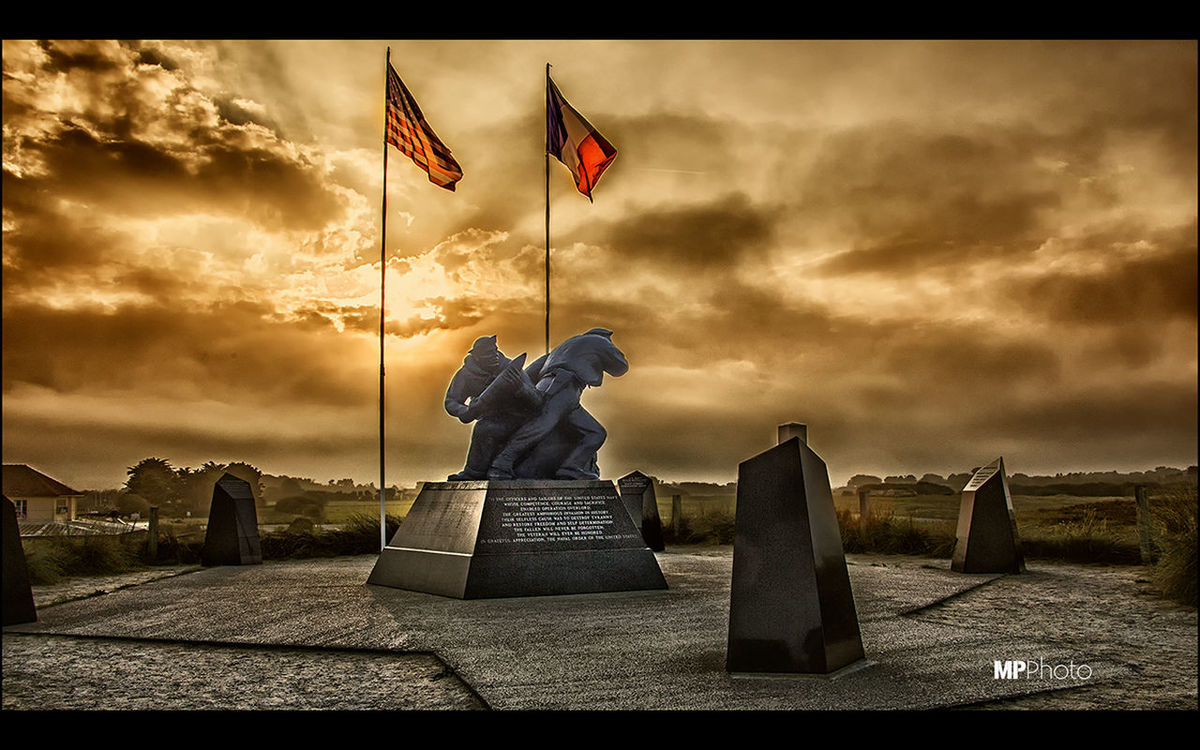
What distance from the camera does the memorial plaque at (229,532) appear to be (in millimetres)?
13977

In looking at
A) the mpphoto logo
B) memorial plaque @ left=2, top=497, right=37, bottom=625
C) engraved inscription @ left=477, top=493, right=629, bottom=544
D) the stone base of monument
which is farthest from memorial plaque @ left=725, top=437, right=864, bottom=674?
memorial plaque @ left=2, top=497, right=37, bottom=625

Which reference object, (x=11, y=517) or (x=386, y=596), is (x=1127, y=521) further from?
(x=11, y=517)

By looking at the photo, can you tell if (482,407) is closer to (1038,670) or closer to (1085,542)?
(1038,670)

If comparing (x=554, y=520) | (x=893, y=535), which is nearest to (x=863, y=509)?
(x=893, y=535)

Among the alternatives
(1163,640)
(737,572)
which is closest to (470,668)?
(737,572)

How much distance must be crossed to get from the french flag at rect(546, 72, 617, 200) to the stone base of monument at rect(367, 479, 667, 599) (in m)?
5.92

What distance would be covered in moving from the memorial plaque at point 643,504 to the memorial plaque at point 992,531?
19.8 feet

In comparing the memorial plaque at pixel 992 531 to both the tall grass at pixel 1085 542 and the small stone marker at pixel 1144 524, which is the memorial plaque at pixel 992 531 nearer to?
the tall grass at pixel 1085 542

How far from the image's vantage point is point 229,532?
14.0m

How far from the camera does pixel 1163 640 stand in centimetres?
632

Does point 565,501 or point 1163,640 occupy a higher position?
point 565,501

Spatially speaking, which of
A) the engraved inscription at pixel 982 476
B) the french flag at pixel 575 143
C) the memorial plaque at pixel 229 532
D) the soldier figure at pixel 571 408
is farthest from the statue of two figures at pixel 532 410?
the memorial plaque at pixel 229 532
